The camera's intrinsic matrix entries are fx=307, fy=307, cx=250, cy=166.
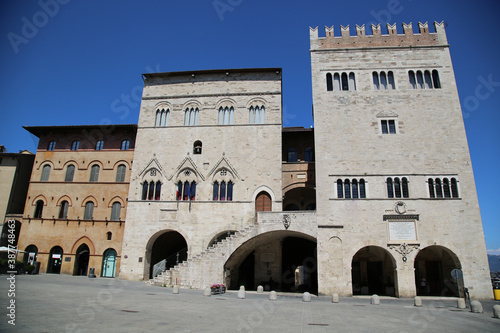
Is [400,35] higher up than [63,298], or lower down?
higher up

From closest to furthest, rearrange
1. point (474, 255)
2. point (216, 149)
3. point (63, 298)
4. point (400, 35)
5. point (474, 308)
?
point (63, 298)
point (474, 308)
point (474, 255)
point (400, 35)
point (216, 149)

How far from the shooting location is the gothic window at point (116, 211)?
29.4 meters

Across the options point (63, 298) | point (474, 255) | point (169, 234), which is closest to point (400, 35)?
point (474, 255)

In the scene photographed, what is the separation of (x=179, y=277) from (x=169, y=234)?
316 inches

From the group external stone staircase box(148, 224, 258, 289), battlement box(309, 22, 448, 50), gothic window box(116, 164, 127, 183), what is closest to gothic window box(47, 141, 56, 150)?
gothic window box(116, 164, 127, 183)

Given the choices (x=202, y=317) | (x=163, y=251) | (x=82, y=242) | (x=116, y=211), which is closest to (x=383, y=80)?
(x=202, y=317)

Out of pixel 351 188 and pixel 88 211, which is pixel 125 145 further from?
pixel 351 188

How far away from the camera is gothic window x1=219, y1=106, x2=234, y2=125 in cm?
2972

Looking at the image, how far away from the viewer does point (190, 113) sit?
30.5m

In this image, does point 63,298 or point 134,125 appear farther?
point 134,125

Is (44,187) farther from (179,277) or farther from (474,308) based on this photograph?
(474,308)

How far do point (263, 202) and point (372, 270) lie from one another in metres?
10.8

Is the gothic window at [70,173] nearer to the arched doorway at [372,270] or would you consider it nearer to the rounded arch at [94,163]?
the rounded arch at [94,163]

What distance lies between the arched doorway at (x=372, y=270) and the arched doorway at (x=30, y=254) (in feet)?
96.4
